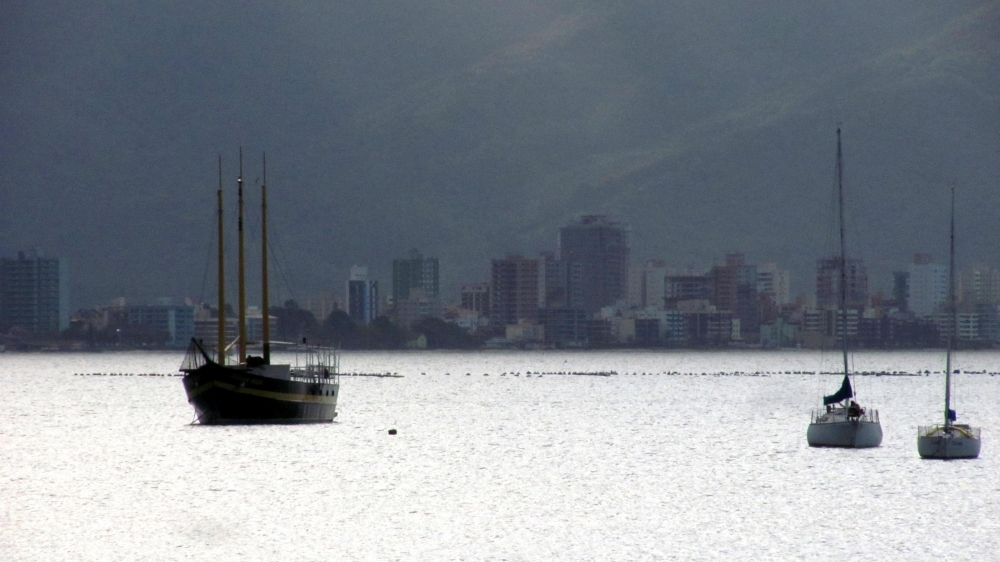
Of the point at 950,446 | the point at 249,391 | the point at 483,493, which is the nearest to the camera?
the point at 483,493

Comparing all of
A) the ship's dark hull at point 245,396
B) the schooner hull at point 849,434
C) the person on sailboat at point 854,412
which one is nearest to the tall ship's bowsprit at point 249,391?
the ship's dark hull at point 245,396

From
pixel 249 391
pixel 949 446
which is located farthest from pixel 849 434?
pixel 249 391

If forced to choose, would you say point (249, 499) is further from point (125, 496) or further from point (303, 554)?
point (303, 554)

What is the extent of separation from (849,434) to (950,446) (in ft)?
20.2

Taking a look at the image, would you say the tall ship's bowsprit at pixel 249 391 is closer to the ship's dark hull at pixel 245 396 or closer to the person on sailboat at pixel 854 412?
the ship's dark hull at pixel 245 396

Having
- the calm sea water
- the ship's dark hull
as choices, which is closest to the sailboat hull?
the calm sea water

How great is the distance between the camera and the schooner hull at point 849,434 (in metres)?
90.6

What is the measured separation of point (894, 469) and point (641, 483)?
13.8 m

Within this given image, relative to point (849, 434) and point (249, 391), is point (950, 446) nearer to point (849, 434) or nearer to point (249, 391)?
point (849, 434)

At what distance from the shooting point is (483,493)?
236ft

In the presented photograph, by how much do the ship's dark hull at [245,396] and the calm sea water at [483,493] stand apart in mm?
1281

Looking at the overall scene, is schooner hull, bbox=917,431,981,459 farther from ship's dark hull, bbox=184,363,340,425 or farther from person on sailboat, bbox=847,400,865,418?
ship's dark hull, bbox=184,363,340,425

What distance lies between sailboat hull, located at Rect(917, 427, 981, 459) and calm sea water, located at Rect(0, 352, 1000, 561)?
1.53 meters

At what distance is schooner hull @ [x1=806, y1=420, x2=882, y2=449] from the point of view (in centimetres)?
9062
